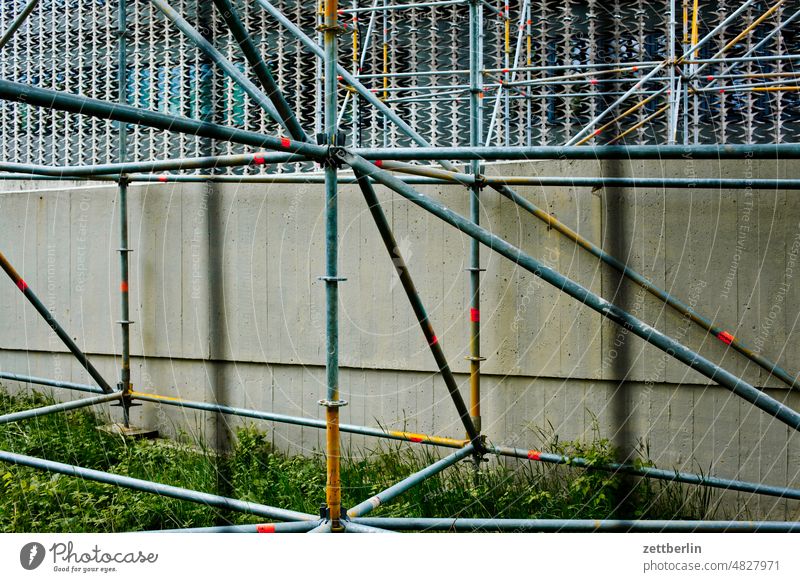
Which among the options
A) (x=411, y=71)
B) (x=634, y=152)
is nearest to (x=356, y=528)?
(x=634, y=152)

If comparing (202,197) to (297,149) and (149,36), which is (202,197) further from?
(297,149)

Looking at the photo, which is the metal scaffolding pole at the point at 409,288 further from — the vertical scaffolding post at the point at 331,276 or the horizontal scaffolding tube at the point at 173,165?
the horizontal scaffolding tube at the point at 173,165

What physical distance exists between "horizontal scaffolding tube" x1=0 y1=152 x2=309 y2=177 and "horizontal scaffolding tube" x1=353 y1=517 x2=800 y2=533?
4.48 feet

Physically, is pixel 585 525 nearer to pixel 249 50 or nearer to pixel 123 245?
pixel 249 50

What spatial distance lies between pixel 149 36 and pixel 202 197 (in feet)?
4.51

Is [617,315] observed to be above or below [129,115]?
below

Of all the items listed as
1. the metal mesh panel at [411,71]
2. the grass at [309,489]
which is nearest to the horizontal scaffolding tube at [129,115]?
the grass at [309,489]

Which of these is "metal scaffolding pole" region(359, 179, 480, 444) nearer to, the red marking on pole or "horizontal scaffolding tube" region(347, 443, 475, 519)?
"horizontal scaffolding tube" region(347, 443, 475, 519)

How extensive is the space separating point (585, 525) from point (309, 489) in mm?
1631

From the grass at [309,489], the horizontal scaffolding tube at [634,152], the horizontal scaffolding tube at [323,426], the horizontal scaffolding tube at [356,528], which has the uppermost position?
the horizontal scaffolding tube at [634,152]

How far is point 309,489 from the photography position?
15.0ft

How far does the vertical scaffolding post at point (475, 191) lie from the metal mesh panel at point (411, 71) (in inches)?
35.3

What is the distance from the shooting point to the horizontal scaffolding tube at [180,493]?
135 inches
